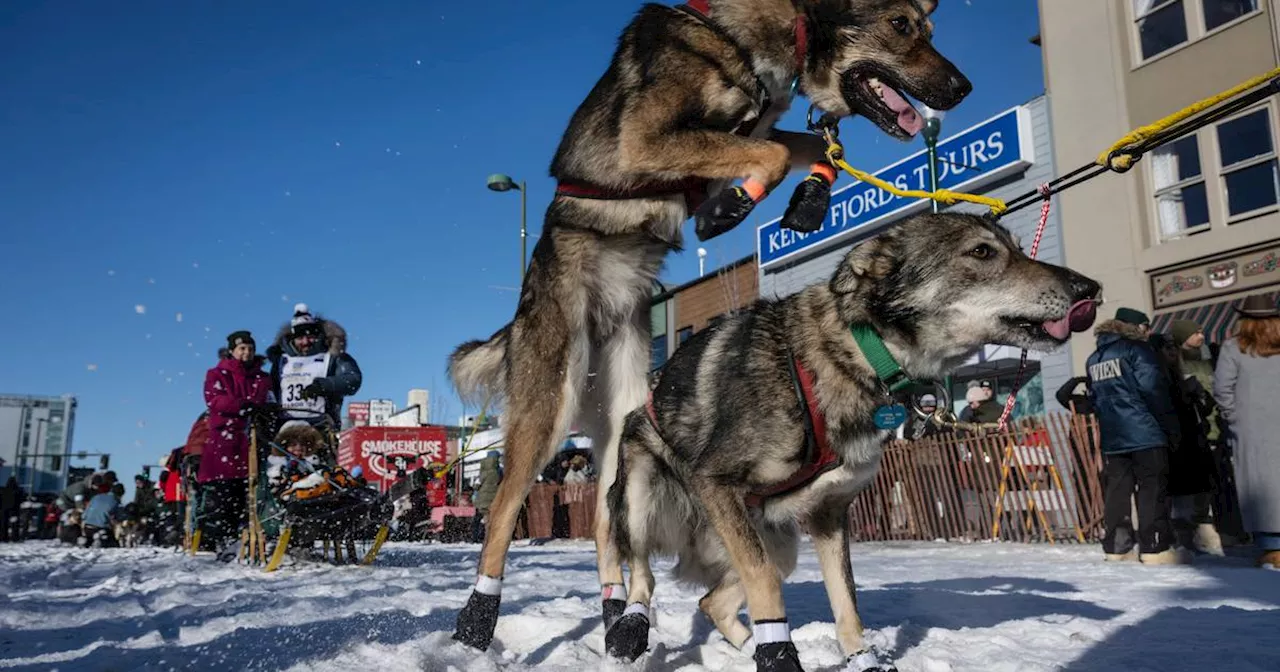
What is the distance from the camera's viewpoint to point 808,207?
3199mm

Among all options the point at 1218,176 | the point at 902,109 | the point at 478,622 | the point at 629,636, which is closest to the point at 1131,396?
the point at 902,109

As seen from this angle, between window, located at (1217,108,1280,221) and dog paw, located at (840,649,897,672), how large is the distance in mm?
13767

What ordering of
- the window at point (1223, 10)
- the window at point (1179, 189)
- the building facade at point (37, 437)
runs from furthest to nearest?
the building facade at point (37, 437) < the window at point (1179, 189) < the window at point (1223, 10)

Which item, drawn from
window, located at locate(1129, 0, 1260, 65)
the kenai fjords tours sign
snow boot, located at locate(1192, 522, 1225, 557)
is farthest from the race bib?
window, located at locate(1129, 0, 1260, 65)

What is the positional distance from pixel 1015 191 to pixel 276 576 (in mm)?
15223

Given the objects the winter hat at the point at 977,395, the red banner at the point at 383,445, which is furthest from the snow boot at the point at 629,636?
the red banner at the point at 383,445

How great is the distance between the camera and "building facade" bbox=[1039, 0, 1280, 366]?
1341cm

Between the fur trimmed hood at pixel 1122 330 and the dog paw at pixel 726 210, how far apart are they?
6285mm

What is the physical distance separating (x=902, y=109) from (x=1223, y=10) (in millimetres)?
14436

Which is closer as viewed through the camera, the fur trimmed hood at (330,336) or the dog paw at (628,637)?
the dog paw at (628,637)

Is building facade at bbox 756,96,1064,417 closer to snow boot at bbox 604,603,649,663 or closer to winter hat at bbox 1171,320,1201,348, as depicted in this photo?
winter hat at bbox 1171,320,1201,348

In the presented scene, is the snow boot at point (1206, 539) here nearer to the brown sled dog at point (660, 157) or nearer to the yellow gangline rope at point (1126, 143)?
the yellow gangline rope at point (1126, 143)

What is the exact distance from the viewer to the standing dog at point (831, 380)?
306 cm

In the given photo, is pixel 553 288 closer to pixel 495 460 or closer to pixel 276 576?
pixel 276 576
